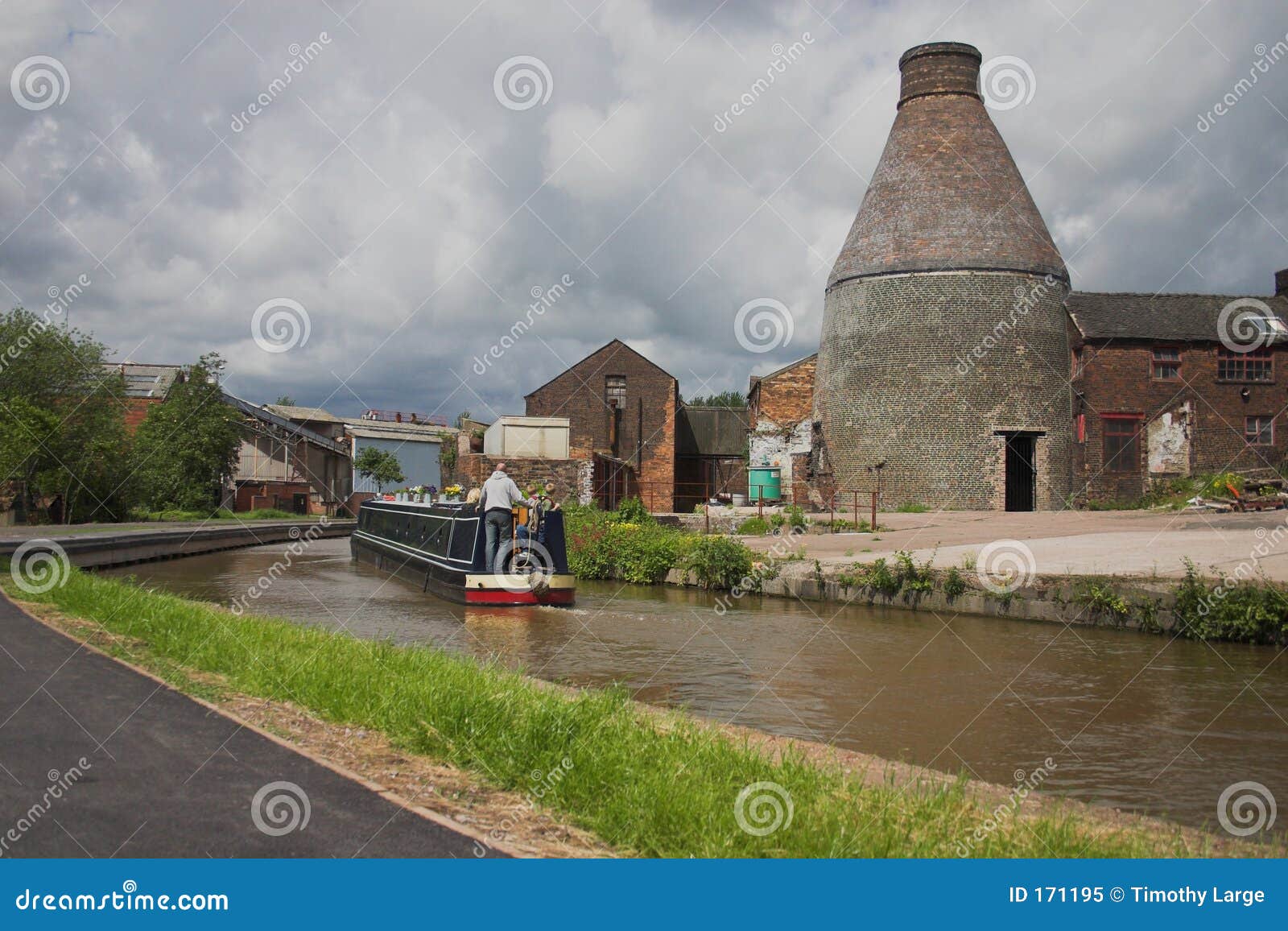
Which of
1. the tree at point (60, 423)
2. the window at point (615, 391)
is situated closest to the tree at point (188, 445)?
the tree at point (60, 423)

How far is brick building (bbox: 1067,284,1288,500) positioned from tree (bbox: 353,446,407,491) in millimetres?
48074

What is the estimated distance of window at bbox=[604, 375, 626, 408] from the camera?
43.1 metres

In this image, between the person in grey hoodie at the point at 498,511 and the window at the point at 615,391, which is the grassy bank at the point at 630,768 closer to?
the person in grey hoodie at the point at 498,511

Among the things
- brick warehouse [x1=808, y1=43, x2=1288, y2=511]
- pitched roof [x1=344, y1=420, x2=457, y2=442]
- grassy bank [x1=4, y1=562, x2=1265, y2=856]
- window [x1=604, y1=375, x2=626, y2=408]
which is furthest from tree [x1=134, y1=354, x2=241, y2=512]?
grassy bank [x1=4, y1=562, x2=1265, y2=856]

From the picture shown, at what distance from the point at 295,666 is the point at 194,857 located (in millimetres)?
3251

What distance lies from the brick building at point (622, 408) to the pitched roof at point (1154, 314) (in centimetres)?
1818

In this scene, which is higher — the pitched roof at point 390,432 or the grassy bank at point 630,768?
the pitched roof at point 390,432

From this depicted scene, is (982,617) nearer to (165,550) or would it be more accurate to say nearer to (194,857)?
(194,857)

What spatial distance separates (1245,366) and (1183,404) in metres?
2.27

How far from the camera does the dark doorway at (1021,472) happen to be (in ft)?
96.2

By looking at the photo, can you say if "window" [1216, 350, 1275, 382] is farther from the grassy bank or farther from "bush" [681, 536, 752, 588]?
the grassy bank

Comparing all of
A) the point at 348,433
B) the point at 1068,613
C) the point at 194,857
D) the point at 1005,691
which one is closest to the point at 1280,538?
the point at 1068,613

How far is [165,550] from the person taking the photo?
2467 centimetres

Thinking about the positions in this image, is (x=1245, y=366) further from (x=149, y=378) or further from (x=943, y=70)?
(x=149, y=378)
